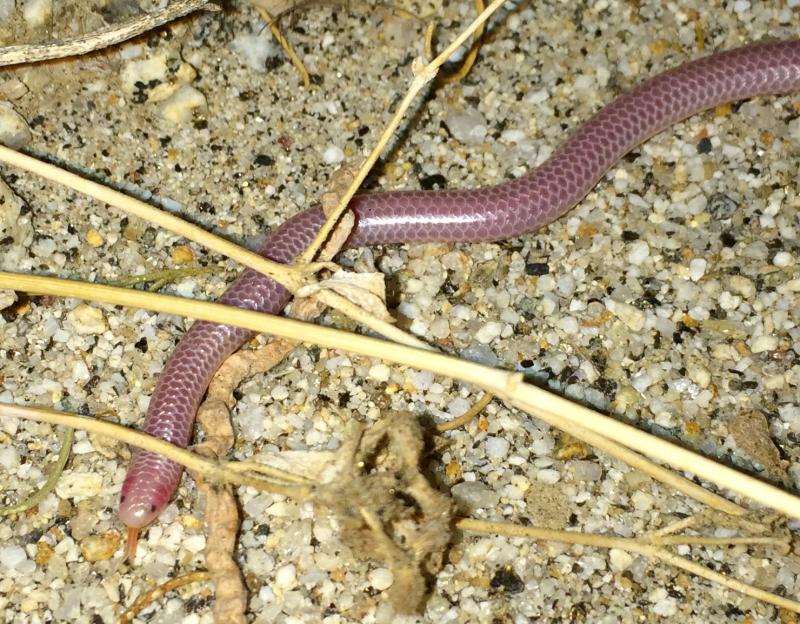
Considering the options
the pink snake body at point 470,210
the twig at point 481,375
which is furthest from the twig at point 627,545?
the pink snake body at point 470,210

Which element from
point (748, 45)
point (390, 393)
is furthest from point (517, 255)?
point (748, 45)

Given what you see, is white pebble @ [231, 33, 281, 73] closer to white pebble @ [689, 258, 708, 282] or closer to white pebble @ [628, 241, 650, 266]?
white pebble @ [628, 241, 650, 266]

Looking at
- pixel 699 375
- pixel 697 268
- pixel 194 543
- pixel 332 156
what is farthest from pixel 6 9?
pixel 699 375

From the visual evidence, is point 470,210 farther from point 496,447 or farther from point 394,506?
point 394,506

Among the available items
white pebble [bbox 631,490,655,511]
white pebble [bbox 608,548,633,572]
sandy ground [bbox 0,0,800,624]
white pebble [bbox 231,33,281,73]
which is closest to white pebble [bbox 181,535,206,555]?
sandy ground [bbox 0,0,800,624]

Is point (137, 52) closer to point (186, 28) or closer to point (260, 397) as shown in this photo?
point (186, 28)
